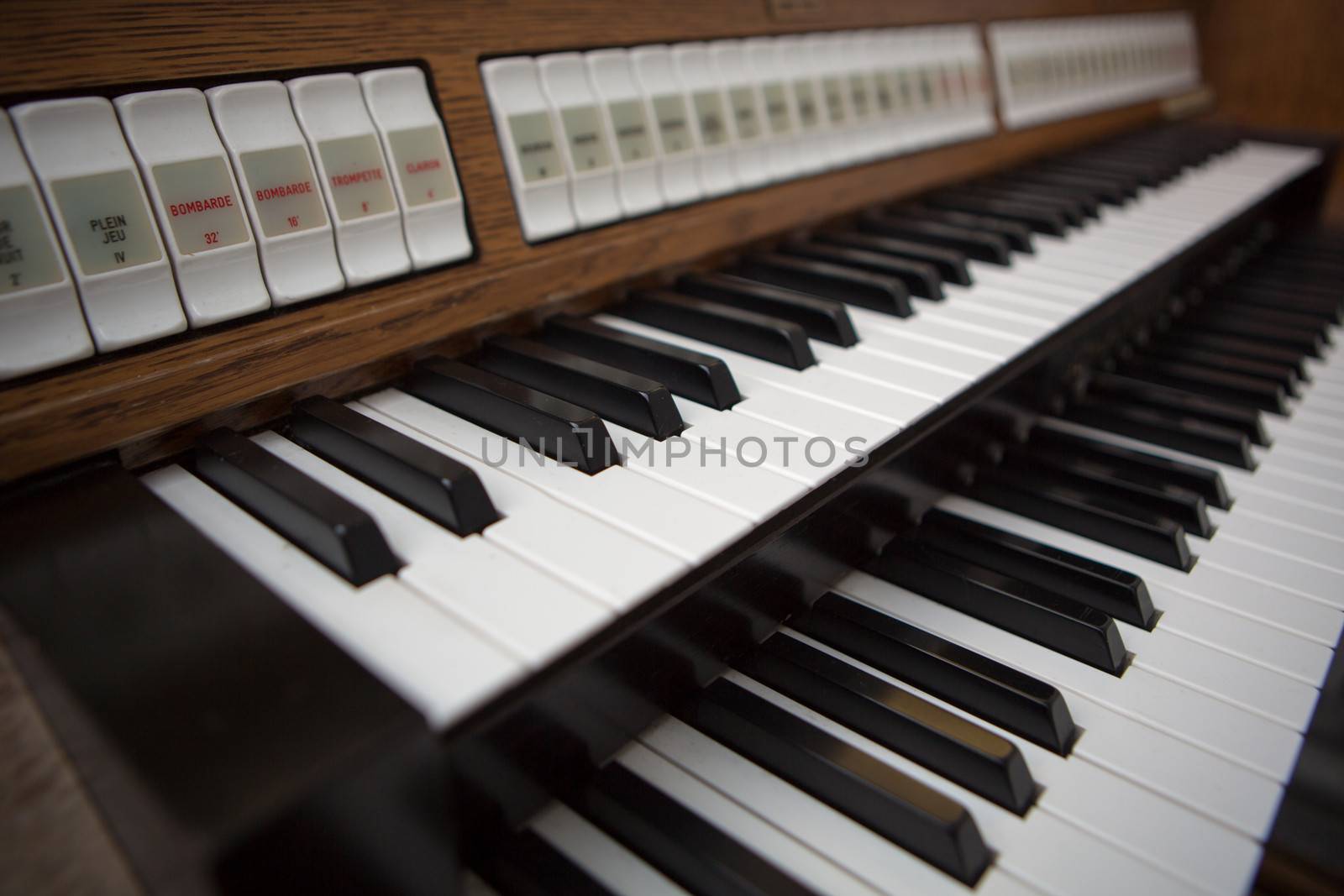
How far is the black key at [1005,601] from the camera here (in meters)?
0.80

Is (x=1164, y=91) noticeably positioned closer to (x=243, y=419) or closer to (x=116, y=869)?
(x=243, y=419)

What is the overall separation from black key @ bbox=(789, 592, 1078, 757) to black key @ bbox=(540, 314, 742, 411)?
0.23 meters

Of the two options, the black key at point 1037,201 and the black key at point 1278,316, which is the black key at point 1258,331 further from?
the black key at point 1037,201

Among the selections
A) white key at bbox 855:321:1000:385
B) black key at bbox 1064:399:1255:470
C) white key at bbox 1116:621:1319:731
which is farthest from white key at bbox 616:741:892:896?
black key at bbox 1064:399:1255:470

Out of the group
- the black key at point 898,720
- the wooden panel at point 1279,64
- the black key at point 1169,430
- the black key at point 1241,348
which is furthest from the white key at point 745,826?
the wooden panel at point 1279,64

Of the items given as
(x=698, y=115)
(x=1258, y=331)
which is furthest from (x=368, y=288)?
(x=1258, y=331)

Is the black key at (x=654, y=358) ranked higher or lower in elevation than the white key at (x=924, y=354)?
higher

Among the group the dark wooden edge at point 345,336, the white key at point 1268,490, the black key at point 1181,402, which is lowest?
the white key at point 1268,490

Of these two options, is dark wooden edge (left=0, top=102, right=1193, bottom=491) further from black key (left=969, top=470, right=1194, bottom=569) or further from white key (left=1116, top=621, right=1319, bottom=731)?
white key (left=1116, top=621, right=1319, bottom=731)

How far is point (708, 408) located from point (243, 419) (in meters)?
0.42

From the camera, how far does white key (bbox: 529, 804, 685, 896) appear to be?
1.99 ft

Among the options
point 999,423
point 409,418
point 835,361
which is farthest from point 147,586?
point 999,423

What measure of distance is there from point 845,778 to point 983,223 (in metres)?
1.02

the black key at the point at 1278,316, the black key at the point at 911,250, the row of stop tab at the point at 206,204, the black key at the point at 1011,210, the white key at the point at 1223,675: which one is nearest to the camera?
the row of stop tab at the point at 206,204
